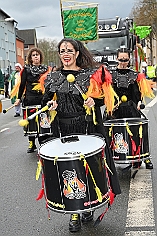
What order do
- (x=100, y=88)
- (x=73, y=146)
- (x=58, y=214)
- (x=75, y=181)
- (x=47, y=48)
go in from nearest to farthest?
(x=75, y=181), (x=73, y=146), (x=100, y=88), (x=58, y=214), (x=47, y=48)

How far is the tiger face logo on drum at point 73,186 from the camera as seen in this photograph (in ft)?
11.5

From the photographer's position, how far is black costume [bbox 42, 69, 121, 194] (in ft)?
13.1

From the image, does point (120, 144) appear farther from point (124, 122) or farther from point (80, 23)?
point (80, 23)

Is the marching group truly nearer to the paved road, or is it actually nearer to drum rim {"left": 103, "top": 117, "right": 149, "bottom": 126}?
the paved road

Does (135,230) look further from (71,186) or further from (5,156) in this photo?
(5,156)

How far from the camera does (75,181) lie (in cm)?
351

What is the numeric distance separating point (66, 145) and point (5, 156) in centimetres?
410

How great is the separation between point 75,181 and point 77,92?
856mm

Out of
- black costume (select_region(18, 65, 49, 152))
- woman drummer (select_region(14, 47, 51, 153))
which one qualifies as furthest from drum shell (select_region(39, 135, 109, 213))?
black costume (select_region(18, 65, 49, 152))

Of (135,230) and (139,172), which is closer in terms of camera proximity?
(135,230)

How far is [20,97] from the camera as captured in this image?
7594mm

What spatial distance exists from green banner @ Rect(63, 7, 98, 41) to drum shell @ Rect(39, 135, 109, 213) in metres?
13.3

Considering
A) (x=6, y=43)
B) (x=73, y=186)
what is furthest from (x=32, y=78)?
(x=6, y=43)

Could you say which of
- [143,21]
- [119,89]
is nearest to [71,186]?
[119,89]
